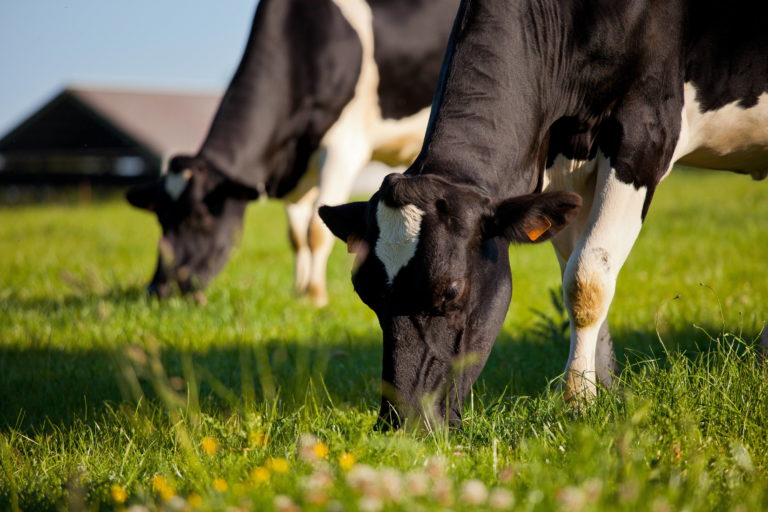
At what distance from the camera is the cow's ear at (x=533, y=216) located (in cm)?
315

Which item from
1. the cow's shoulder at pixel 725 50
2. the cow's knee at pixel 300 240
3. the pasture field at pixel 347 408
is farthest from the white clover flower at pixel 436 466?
the cow's knee at pixel 300 240

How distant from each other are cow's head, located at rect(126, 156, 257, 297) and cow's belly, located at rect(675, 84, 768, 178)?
410 centimetres

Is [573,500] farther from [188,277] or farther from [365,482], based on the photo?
[188,277]

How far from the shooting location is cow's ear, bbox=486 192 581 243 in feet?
10.3

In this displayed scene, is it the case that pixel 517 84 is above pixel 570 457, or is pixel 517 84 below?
above

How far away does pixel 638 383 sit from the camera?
3.08m

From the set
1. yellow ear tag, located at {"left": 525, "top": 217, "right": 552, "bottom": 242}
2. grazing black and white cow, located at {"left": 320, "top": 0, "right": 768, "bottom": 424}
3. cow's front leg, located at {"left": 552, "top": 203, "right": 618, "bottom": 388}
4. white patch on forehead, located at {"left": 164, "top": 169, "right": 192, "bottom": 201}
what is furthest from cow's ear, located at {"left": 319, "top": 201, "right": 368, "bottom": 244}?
white patch on forehead, located at {"left": 164, "top": 169, "right": 192, "bottom": 201}

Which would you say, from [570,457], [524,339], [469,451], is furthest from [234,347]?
[570,457]

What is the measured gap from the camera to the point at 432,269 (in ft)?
10.1

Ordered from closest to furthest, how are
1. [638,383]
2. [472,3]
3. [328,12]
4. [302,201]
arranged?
[638,383] < [472,3] < [328,12] < [302,201]

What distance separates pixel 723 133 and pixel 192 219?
15.0 ft

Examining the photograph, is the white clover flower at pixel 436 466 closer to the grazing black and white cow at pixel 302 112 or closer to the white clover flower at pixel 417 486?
the white clover flower at pixel 417 486

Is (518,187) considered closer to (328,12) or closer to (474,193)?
(474,193)

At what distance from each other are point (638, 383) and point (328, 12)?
481cm
